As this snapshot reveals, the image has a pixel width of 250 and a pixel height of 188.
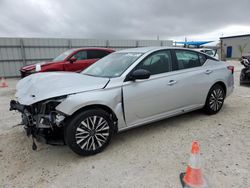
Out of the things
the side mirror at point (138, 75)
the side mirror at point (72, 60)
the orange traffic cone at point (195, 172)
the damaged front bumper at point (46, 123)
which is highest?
the side mirror at point (72, 60)

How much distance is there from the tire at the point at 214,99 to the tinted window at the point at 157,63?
1.22m

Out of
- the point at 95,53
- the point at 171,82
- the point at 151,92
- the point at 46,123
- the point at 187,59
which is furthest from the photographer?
the point at 95,53

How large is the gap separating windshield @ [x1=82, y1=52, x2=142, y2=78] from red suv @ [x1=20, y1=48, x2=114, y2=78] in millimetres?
3596

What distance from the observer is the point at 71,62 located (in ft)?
23.0

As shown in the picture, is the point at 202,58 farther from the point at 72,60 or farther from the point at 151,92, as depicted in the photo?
the point at 72,60

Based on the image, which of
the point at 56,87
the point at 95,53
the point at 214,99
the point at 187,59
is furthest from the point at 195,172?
the point at 95,53

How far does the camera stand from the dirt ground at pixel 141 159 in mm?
2240

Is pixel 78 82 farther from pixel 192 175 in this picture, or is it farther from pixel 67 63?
pixel 67 63

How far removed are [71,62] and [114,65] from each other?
4119 millimetres

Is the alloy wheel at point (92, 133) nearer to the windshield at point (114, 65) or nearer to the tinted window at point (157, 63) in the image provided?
the windshield at point (114, 65)

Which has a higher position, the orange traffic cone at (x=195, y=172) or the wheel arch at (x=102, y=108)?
the wheel arch at (x=102, y=108)

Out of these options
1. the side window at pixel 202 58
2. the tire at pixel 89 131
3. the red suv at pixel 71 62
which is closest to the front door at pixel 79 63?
the red suv at pixel 71 62

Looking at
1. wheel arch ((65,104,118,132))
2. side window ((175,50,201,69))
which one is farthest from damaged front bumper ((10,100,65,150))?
side window ((175,50,201,69))

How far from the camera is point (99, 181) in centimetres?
224
